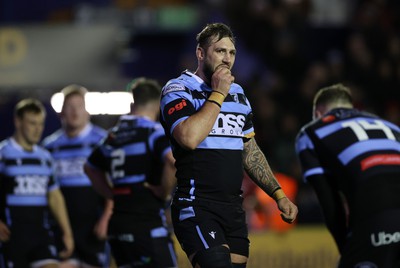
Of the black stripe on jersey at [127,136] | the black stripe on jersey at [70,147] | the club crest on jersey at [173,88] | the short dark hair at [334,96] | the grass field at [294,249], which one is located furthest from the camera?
the grass field at [294,249]

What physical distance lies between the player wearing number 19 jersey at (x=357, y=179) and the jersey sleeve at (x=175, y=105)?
171 centimetres

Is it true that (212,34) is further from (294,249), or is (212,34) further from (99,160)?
(294,249)

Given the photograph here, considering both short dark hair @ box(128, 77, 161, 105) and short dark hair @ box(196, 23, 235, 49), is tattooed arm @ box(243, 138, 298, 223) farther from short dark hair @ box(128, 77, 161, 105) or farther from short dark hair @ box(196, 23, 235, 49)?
short dark hair @ box(128, 77, 161, 105)

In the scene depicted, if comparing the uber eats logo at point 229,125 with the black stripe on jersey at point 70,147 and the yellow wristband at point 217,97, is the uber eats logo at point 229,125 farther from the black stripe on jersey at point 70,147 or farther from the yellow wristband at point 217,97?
the black stripe on jersey at point 70,147

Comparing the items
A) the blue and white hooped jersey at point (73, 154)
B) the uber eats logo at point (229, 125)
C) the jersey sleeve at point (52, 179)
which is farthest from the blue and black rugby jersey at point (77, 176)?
the uber eats logo at point (229, 125)

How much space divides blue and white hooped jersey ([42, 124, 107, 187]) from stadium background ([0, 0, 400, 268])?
266 centimetres

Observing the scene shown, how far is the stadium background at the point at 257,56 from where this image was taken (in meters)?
14.3

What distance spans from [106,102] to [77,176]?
4.54m

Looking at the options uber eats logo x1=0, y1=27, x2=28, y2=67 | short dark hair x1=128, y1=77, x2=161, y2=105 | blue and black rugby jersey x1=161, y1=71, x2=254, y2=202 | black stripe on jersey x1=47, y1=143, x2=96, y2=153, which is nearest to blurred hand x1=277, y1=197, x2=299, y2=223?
blue and black rugby jersey x1=161, y1=71, x2=254, y2=202

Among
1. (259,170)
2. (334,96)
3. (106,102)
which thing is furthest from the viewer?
(106,102)

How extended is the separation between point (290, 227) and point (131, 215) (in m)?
5.42

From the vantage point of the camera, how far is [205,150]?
659 centimetres

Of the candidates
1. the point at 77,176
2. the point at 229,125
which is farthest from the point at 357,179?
the point at 77,176

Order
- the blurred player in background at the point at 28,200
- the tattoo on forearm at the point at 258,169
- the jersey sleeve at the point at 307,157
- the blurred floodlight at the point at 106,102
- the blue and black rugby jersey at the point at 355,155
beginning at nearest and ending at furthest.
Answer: the tattoo on forearm at the point at 258,169, the blue and black rugby jersey at the point at 355,155, the jersey sleeve at the point at 307,157, the blurred player in background at the point at 28,200, the blurred floodlight at the point at 106,102
